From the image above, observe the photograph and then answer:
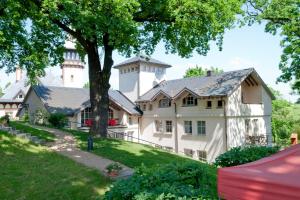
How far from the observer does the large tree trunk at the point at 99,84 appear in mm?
23562

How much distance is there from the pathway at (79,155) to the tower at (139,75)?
67.7 feet

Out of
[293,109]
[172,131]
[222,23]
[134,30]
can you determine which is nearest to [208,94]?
[172,131]

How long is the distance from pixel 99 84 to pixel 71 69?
41.5 meters

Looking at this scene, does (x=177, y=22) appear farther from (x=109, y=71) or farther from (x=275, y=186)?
(x=275, y=186)

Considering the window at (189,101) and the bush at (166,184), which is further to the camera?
the window at (189,101)

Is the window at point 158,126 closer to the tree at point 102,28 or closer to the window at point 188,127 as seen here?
the window at point 188,127

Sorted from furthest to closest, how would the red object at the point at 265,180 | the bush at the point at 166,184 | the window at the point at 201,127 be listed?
the window at the point at 201,127
the bush at the point at 166,184
the red object at the point at 265,180

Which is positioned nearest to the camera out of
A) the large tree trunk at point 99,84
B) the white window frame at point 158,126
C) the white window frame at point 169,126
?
the large tree trunk at point 99,84

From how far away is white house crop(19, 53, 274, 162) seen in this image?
107 ft

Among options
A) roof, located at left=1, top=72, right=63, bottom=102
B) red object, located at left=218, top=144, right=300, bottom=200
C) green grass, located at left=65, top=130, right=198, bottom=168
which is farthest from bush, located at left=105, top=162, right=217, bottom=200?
roof, located at left=1, top=72, right=63, bottom=102

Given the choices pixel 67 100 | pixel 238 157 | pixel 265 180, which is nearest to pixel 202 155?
pixel 67 100

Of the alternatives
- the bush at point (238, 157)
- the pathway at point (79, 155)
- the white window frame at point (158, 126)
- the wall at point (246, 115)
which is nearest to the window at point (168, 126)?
the white window frame at point (158, 126)

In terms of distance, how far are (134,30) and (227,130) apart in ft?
58.0

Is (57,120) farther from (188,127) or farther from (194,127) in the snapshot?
(194,127)
